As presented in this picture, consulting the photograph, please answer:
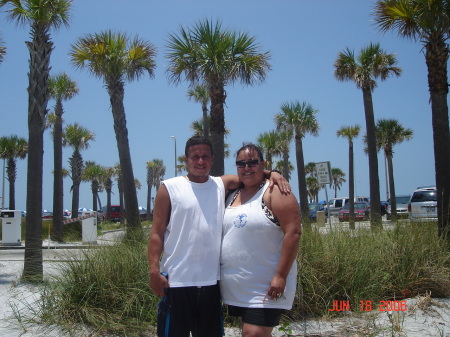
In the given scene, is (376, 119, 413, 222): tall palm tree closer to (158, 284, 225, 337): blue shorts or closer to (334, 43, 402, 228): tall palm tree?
(334, 43, 402, 228): tall palm tree

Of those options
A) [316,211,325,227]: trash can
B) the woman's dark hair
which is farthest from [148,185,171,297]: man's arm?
[316,211,325,227]: trash can

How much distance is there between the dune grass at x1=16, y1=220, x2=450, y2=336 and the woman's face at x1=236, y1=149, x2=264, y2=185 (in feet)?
8.30

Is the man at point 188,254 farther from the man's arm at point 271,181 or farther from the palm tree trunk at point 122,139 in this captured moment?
the palm tree trunk at point 122,139

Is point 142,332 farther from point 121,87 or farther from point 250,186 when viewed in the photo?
point 121,87

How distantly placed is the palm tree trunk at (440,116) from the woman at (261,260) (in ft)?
19.2

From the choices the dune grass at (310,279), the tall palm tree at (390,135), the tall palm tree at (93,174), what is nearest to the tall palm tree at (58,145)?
the dune grass at (310,279)

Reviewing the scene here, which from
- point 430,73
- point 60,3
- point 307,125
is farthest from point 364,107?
point 60,3

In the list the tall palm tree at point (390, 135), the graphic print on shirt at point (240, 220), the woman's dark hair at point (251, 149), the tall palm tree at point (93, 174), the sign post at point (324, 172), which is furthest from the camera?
the tall palm tree at point (93, 174)

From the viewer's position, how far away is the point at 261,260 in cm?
301

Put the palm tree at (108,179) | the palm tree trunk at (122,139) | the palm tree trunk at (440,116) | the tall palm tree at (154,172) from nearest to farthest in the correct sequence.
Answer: the palm tree trunk at (440,116), the palm tree trunk at (122,139), the palm tree at (108,179), the tall palm tree at (154,172)

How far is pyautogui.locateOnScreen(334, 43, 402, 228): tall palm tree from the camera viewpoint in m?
18.8

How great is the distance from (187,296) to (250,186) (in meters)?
0.89

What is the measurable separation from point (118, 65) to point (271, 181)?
11696mm

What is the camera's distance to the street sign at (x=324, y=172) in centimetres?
1273
